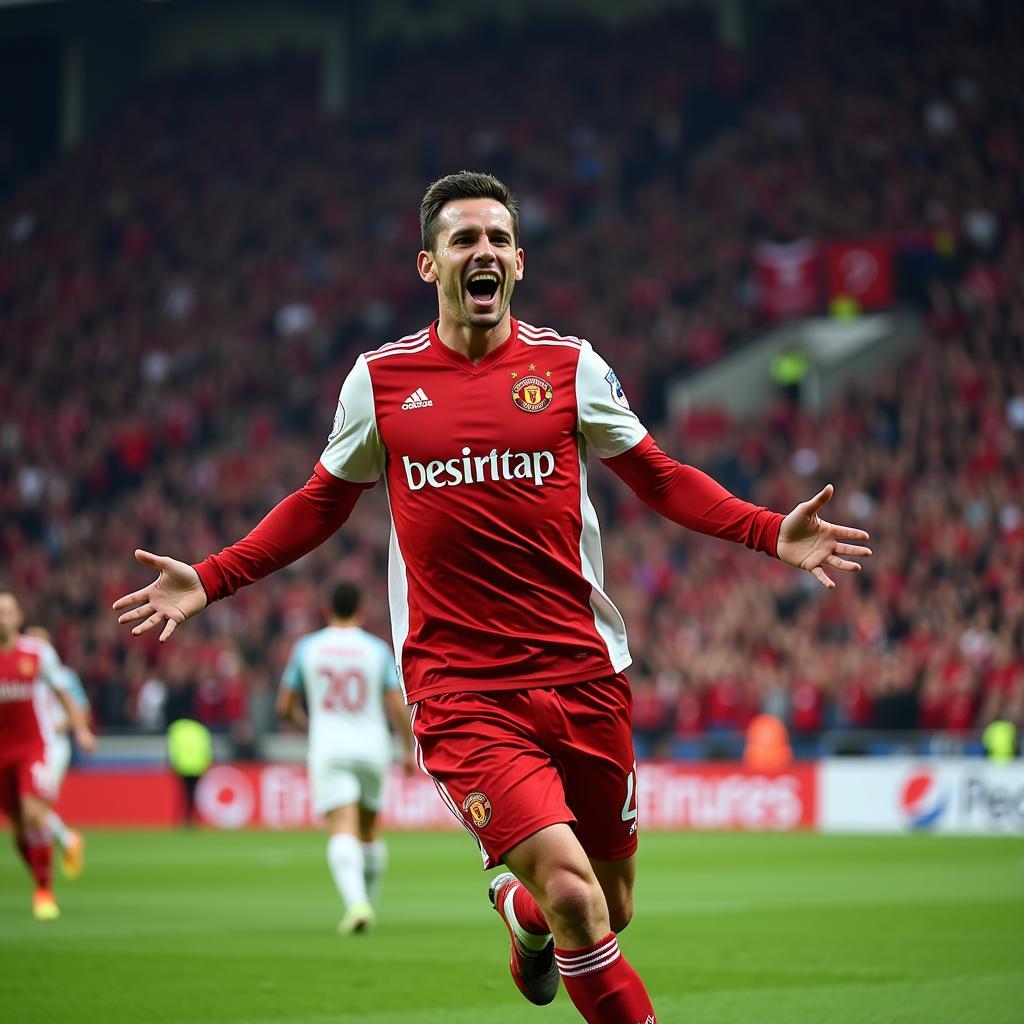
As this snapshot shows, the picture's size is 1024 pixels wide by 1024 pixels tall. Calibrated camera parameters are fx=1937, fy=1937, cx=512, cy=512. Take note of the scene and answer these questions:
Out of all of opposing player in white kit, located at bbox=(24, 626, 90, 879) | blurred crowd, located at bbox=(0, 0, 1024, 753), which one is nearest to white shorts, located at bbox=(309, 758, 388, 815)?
opposing player in white kit, located at bbox=(24, 626, 90, 879)

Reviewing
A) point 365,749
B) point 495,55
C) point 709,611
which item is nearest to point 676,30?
point 495,55

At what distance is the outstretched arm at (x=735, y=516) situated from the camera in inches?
233

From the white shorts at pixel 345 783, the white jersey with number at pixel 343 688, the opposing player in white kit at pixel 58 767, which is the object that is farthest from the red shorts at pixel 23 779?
the white shorts at pixel 345 783

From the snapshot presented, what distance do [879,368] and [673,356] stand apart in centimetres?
377

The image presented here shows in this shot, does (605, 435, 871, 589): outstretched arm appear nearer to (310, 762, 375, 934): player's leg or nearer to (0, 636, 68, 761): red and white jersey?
(310, 762, 375, 934): player's leg

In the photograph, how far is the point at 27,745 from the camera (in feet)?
46.5

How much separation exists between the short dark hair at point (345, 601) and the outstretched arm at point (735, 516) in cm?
633

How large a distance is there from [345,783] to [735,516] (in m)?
6.83

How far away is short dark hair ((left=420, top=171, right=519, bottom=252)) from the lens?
20.2 ft

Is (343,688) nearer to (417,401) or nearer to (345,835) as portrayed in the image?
(345,835)

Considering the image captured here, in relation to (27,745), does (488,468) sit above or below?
above

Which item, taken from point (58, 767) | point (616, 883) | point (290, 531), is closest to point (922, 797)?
point (58, 767)

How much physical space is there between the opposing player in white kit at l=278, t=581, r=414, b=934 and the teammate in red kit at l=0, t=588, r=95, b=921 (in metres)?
2.32

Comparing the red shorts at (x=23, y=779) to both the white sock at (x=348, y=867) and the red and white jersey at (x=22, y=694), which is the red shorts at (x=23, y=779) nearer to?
the red and white jersey at (x=22, y=694)
